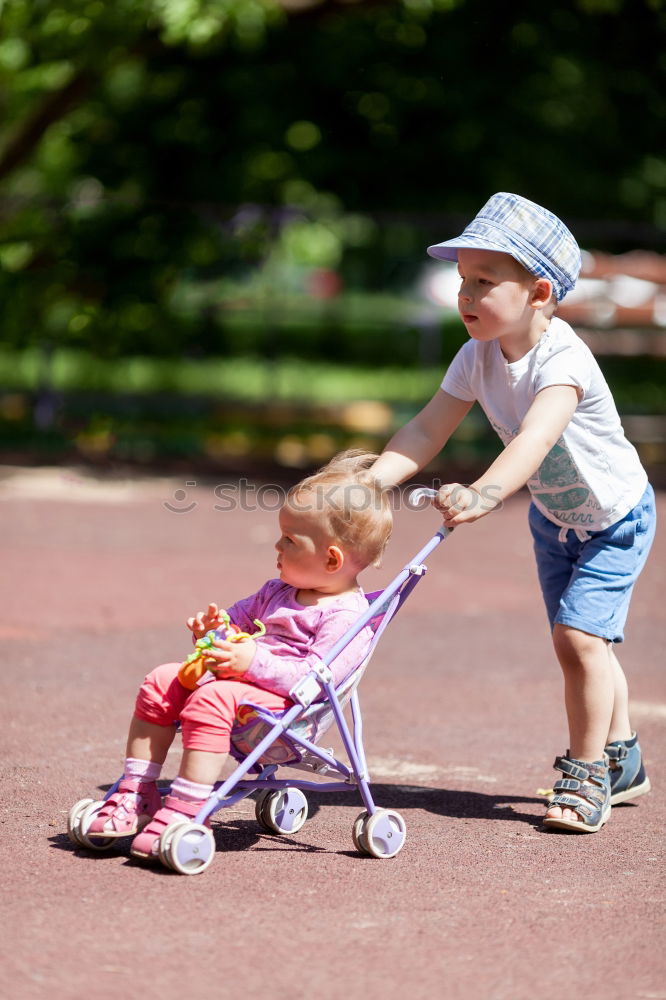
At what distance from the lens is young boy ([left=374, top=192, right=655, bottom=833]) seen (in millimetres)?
3857

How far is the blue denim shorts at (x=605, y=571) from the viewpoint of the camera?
159 inches

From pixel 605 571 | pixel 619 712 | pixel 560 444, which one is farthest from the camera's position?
pixel 619 712

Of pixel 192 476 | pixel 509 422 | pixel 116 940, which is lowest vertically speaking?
pixel 192 476

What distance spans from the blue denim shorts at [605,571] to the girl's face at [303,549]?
0.84 meters

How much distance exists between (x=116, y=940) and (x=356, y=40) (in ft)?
41.9

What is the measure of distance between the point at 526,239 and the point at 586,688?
133 cm

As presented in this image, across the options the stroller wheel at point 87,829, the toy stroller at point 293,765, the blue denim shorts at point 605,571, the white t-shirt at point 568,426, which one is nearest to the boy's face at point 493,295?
the white t-shirt at point 568,426

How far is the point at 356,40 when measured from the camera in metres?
14.3

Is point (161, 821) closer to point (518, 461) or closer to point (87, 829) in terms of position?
point (87, 829)

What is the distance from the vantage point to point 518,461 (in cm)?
367

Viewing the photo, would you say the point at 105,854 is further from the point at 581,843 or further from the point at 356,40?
the point at 356,40

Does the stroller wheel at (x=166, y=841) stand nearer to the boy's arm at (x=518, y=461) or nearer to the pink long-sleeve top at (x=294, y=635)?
the pink long-sleeve top at (x=294, y=635)

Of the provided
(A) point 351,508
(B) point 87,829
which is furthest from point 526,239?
(B) point 87,829

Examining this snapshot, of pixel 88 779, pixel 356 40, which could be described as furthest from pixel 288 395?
pixel 88 779
